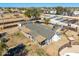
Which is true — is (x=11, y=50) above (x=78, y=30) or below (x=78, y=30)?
below

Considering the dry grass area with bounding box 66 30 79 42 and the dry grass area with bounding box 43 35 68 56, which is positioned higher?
the dry grass area with bounding box 66 30 79 42

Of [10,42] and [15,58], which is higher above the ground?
[10,42]

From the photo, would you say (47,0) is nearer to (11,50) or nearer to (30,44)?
(30,44)

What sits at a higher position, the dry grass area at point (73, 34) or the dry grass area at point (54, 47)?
the dry grass area at point (73, 34)

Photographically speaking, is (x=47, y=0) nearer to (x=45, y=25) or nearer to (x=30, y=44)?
(x=45, y=25)

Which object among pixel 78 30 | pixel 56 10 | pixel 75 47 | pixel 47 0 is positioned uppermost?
pixel 47 0

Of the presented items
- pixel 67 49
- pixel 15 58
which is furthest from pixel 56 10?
pixel 15 58

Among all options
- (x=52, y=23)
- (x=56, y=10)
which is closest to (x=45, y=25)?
(x=52, y=23)

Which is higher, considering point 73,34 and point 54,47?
point 73,34

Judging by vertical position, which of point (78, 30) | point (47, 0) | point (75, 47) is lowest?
point (75, 47)
